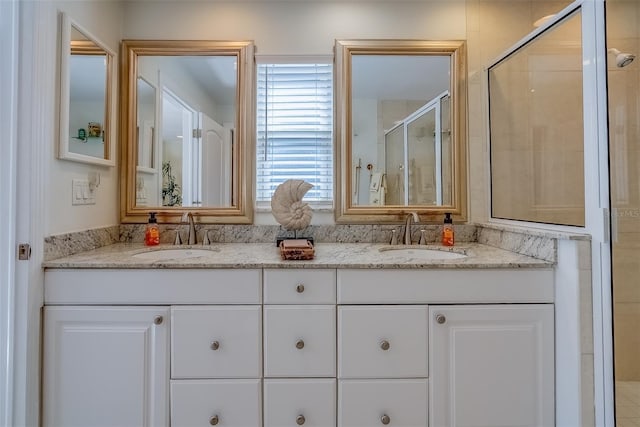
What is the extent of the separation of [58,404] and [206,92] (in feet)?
5.09

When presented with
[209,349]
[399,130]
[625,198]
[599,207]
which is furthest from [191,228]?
[625,198]

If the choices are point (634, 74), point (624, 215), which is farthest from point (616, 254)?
point (634, 74)

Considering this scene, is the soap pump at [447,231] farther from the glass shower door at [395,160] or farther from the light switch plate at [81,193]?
the light switch plate at [81,193]

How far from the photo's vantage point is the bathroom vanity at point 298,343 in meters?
1.31

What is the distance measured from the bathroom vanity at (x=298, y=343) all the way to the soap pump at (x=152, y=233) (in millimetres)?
481

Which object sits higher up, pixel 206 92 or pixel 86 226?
pixel 206 92

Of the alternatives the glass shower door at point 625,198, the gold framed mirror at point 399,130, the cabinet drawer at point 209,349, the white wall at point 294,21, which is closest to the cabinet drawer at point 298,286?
the cabinet drawer at point 209,349

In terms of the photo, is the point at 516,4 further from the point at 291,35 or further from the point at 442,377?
the point at 442,377

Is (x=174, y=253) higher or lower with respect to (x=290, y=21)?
lower

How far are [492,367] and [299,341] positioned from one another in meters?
0.73

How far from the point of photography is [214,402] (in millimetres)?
1315

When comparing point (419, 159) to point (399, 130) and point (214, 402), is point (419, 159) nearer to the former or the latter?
point (399, 130)

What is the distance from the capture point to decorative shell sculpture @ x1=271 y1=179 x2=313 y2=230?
1760 millimetres

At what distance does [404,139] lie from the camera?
1904mm
